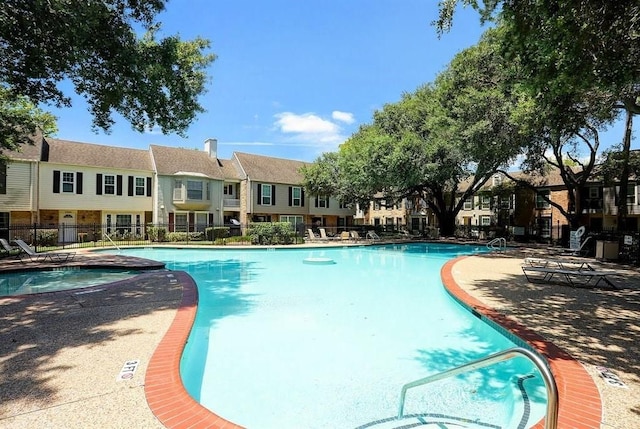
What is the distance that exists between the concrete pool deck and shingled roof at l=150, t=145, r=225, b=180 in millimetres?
21361

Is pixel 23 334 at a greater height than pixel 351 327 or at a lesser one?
greater

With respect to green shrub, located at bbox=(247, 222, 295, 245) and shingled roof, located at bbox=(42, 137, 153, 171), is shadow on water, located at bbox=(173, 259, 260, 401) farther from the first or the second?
shingled roof, located at bbox=(42, 137, 153, 171)

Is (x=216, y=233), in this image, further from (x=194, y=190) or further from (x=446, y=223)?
(x=446, y=223)

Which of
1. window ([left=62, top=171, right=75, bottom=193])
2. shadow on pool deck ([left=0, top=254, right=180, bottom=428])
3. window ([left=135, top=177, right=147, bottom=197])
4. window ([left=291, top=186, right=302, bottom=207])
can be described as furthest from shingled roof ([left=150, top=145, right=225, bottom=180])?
shadow on pool deck ([left=0, top=254, right=180, bottom=428])

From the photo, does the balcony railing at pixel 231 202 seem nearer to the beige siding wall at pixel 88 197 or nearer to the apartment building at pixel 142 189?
the apartment building at pixel 142 189

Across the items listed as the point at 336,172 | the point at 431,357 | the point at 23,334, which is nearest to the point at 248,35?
the point at 23,334

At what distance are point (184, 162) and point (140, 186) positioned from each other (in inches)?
165

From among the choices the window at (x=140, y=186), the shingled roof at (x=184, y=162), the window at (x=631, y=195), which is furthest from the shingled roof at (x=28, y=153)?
the window at (x=631, y=195)

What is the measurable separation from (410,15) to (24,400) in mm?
12362

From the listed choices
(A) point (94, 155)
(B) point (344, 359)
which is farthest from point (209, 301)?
(A) point (94, 155)

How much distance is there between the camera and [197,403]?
10.8 ft

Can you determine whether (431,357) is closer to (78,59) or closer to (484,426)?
(484,426)

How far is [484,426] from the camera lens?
362 centimetres

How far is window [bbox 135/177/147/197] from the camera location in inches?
1060
